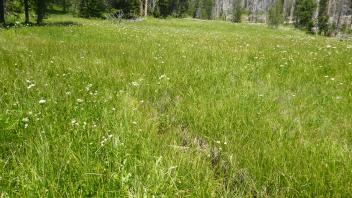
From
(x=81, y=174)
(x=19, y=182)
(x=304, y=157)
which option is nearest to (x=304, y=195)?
(x=304, y=157)

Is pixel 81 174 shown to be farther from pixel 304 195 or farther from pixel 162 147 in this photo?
pixel 304 195

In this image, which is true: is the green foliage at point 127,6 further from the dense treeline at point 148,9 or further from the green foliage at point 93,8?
the green foliage at point 93,8

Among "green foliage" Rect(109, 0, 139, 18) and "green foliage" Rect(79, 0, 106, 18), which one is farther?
"green foliage" Rect(109, 0, 139, 18)

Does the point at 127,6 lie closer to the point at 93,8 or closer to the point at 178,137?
the point at 93,8

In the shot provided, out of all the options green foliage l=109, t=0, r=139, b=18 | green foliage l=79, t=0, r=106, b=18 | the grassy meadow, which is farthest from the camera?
green foliage l=109, t=0, r=139, b=18

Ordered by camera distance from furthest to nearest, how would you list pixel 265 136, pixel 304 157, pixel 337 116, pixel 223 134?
pixel 337 116, pixel 223 134, pixel 265 136, pixel 304 157

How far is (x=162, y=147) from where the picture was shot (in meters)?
3.07

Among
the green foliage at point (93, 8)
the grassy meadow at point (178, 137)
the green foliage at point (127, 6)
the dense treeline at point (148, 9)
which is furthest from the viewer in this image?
the green foliage at point (127, 6)

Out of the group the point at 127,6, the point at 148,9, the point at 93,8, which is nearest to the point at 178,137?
the point at 93,8

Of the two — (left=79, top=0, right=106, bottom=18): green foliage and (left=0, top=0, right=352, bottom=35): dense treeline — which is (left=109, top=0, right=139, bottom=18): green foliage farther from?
(left=79, top=0, right=106, bottom=18): green foliage

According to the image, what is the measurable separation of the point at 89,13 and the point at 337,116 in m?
61.9

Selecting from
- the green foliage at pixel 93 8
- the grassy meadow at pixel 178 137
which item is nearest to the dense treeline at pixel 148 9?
the green foliage at pixel 93 8

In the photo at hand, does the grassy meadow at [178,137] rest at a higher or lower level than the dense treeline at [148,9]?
lower

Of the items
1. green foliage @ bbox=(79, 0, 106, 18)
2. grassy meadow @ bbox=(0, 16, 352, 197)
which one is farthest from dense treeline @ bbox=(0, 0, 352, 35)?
grassy meadow @ bbox=(0, 16, 352, 197)
